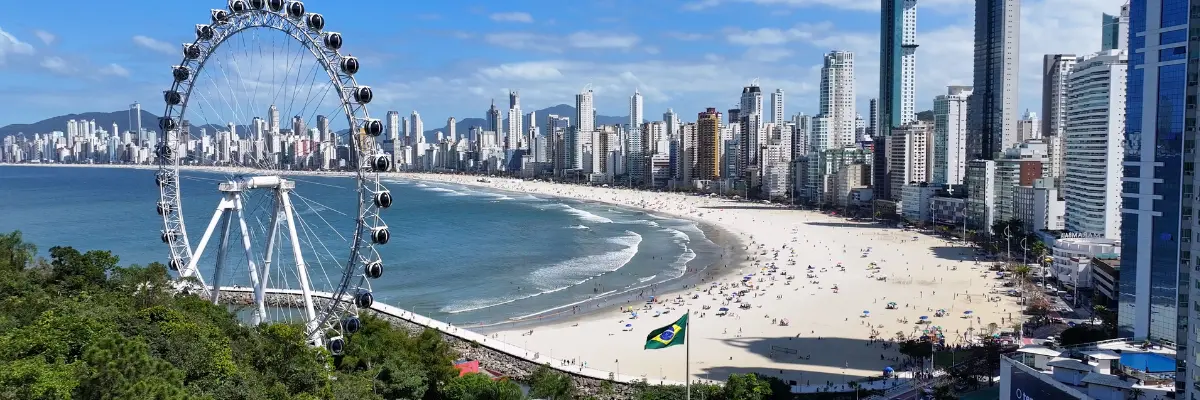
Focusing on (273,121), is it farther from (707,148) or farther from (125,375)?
(707,148)

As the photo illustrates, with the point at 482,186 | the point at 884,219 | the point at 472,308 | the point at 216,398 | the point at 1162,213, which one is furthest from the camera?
the point at 482,186

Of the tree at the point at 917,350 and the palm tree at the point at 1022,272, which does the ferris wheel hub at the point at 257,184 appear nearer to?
the tree at the point at 917,350

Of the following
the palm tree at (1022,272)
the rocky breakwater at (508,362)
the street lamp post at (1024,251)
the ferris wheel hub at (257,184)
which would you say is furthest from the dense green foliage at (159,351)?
the street lamp post at (1024,251)

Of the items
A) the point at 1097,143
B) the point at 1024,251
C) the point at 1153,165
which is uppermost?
the point at 1097,143

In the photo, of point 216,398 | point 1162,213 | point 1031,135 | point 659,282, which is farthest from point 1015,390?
point 1031,135

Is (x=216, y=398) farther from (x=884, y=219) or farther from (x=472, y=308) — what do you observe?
(x=884, y=219)

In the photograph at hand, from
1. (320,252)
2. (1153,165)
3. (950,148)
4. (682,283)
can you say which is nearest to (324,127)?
(1153,165)
